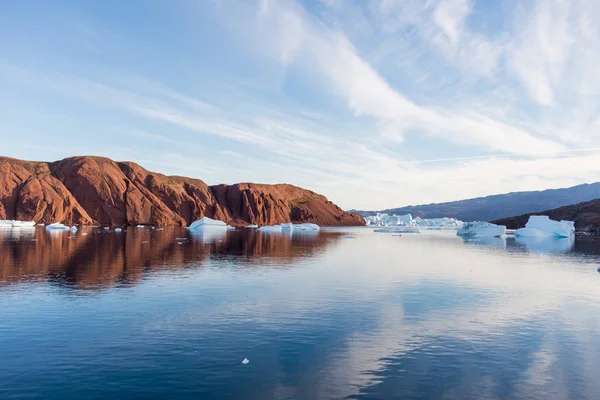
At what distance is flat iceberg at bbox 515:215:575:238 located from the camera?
96444 mm

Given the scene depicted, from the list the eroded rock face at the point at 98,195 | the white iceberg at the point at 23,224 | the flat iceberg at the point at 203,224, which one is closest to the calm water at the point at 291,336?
the flat iceberg at the point at 203,224

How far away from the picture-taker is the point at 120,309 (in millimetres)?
Result: 19734

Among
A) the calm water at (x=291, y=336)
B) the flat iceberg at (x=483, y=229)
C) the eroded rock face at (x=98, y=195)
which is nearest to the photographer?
the calm water at (x=291, y=336)

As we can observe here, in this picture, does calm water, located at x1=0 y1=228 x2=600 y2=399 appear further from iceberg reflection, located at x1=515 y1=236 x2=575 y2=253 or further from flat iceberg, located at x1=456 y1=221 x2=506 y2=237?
flat iceberg, located at x1=456 y1=221 x2=506 y2=237

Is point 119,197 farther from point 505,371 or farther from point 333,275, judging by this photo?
point 505,371

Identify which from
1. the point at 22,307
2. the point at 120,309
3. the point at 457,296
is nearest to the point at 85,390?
the point at 120,309

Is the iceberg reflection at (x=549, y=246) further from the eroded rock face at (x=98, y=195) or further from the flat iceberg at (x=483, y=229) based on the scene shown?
the eroded rock face at (x=98, y=195)

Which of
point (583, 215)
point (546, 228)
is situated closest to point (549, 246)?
point (546, 228)

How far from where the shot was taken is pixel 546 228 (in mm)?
102250

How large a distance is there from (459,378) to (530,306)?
13.1 meters

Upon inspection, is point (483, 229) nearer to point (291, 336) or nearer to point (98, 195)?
point (291, 336)

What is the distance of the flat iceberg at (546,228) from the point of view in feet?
316

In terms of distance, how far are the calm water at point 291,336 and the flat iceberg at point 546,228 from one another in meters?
76.0

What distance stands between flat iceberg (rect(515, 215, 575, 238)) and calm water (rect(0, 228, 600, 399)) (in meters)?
76.0
